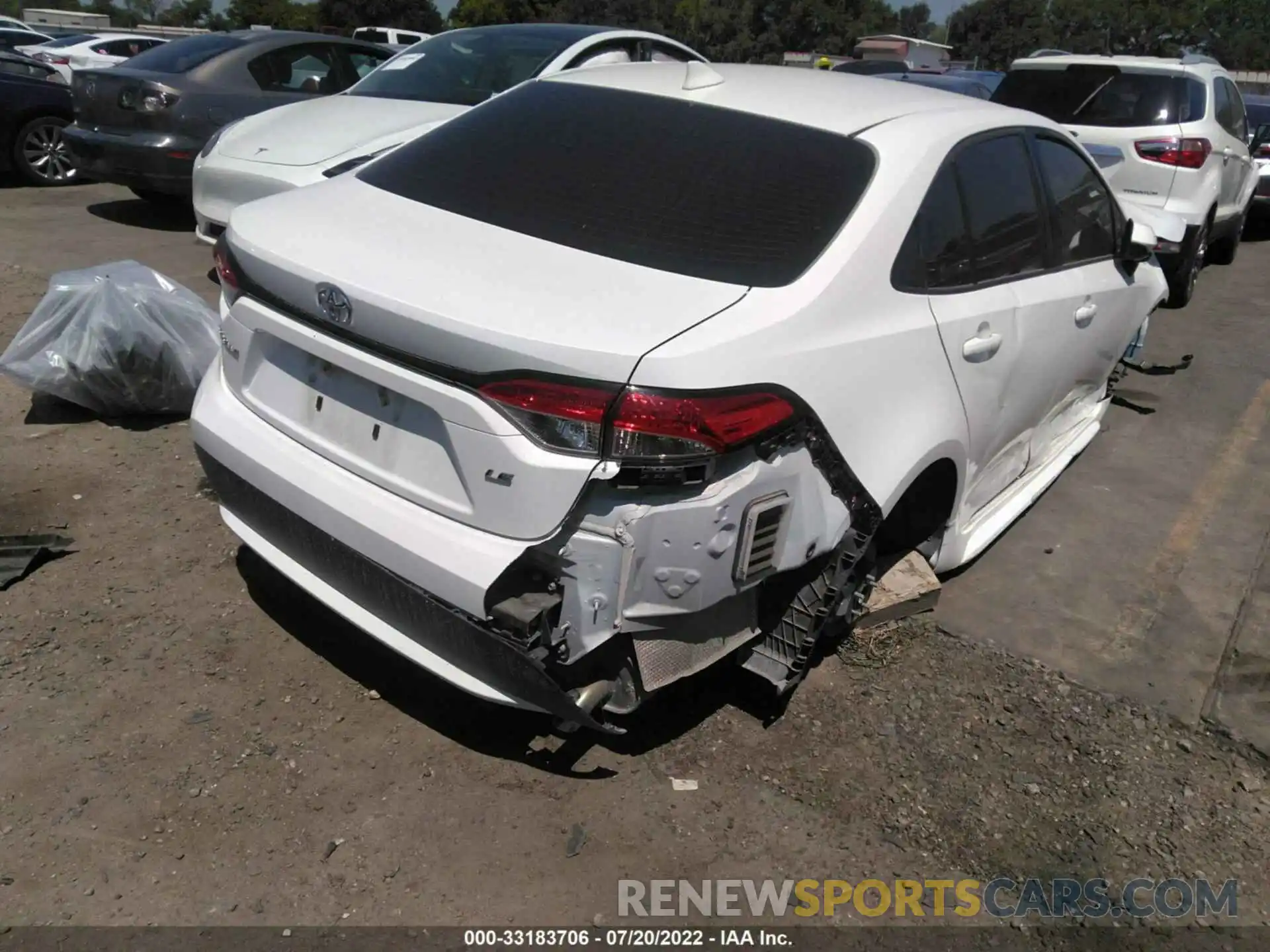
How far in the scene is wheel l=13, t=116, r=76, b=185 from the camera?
31.9ft

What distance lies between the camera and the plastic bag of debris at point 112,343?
14.3ft

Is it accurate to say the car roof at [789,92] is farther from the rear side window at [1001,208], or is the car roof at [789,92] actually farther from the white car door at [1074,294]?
the white car door at [1074,294]

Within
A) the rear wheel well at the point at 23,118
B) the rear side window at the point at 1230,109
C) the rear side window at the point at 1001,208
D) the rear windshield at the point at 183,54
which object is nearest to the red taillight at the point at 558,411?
the rear side window at the point at 1001,208

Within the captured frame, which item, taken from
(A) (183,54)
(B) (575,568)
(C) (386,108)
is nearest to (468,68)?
(C) (386,108)

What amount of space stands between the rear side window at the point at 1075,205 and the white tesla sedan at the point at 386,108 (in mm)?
2571

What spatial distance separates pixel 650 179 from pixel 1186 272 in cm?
664

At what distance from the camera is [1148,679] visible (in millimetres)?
3404

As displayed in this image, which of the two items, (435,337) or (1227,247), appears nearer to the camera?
(435,337)

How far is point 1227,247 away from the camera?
9.77 metres

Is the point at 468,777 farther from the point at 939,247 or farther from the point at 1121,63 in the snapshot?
the point at 1121,63

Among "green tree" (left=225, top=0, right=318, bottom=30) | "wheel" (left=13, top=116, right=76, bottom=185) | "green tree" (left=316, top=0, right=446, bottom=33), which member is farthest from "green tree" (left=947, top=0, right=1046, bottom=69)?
"wheel" (left=13, top=116, right=76, bottom=185)

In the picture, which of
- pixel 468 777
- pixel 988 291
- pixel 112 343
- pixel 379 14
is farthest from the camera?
pixel 379 14

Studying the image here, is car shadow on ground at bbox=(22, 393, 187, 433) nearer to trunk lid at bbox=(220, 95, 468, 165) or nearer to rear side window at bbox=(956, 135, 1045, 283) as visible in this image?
trunk lid at bbox=(220, 95, 468, 165)

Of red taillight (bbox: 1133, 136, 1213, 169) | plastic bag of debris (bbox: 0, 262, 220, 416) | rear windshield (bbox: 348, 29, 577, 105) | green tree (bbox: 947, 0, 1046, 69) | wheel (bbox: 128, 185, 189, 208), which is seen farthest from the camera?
green tree (bbox: 947, 0, 1046, 69)
